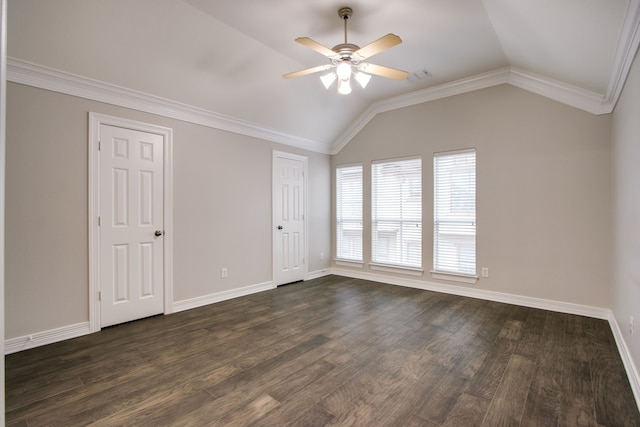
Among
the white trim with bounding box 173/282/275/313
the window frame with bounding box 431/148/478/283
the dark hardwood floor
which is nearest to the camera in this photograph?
the dark hardwood floor

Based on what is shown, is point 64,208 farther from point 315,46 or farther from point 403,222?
point 403,222

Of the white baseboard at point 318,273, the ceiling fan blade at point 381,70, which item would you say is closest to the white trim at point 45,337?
the white baseboard at point 318,273

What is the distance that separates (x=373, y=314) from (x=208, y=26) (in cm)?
361

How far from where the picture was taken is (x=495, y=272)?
4227 mm

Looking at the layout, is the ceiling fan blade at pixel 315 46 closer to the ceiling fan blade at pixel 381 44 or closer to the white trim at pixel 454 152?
the ceiling fan blade at pixel 381 44

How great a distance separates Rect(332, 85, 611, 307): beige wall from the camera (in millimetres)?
3566

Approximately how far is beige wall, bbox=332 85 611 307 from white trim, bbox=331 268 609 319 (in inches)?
2.9

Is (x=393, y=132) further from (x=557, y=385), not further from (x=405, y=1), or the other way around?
(x=557, y=385)

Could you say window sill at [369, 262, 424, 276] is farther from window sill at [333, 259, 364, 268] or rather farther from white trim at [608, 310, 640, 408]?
white trim at [608, 310, 640, 408]

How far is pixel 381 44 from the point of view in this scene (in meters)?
2.55

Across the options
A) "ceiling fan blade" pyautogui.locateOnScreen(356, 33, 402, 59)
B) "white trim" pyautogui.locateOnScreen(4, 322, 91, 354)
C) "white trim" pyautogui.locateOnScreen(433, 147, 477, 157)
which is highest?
"ceiling fan blade" pyautogui.locateOnScreen(356, 33, 402, 59)

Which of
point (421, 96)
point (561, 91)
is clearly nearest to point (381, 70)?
point (421, 96)

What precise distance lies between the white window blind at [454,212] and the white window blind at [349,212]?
1.45m

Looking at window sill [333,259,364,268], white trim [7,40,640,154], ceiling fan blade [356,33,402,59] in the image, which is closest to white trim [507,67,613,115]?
white trim [7,40,640,154]
